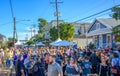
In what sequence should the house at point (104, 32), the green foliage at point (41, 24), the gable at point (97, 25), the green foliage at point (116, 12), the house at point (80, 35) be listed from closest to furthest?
the green foliage at point (116, 12)
the house at point (104, 32)
the gable at point (97, 25)
the house at point (80, 35)
the green foliage at point (41, 24)

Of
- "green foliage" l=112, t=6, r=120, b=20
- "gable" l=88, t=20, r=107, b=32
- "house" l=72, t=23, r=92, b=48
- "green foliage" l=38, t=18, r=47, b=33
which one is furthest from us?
"green foliage" l=38, t=18, r=47, b=33

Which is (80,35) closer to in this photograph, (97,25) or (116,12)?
(97,25)

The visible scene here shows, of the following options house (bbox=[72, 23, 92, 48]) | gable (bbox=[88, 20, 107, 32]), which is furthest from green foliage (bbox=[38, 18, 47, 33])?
gable (bbox=[88, 20, 107, 32])

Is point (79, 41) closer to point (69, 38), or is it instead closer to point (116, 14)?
point (69, 38)

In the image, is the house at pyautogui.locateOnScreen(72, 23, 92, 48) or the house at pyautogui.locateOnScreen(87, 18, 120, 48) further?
the house at pyautogui.locateOnScreen(72, 23, 92, 48)

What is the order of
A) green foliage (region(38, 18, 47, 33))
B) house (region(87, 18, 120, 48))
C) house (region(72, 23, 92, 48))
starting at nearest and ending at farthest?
house (region(87, 18, 120, 48)) < house (region(72, 23, 92, 48)) < green foliage (region(38, 18, 47, 33))

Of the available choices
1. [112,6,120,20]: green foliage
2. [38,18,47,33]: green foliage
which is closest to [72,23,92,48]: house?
[38,18,47,33]: green foliage

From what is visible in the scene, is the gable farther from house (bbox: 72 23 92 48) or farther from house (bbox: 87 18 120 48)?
house (bbox: 72 23 92 48)

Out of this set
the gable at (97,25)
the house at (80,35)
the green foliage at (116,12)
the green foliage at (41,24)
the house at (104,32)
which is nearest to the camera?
the green foliage at (116,12)

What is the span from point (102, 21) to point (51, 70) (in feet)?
100

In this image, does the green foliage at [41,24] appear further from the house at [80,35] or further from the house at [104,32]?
the house at [104,32]

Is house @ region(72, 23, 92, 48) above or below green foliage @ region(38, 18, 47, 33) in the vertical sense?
below

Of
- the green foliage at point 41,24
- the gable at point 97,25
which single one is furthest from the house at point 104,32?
the green foliage at point 41,24

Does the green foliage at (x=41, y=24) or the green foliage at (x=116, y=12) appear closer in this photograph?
the green foliage at (x=116, y=12)
